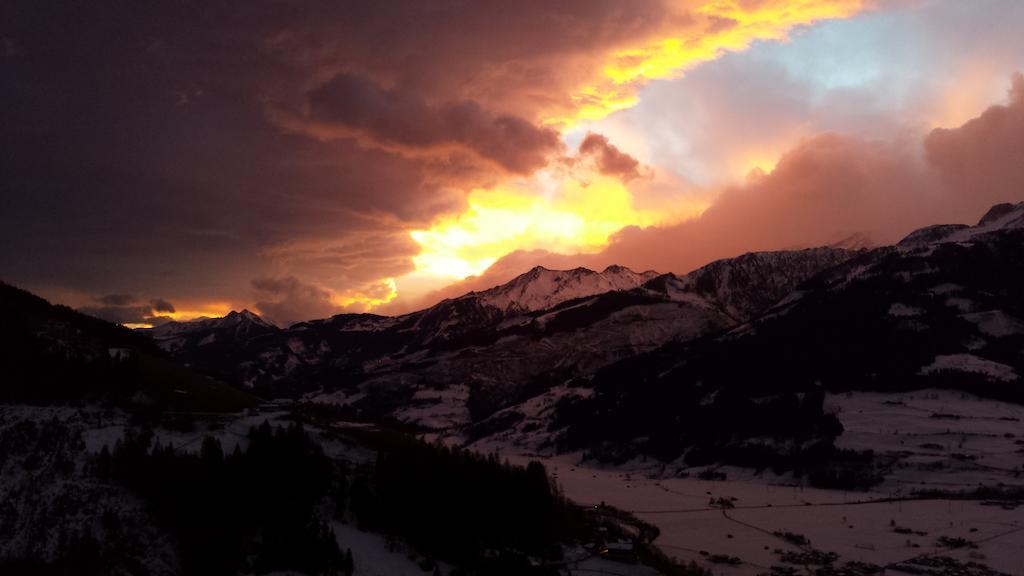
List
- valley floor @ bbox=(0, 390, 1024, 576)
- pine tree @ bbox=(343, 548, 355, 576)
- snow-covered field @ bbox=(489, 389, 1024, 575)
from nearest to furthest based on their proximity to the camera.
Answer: pine tree @ bbox=(343, 548, 355, 576) < valley floor @ bbox=(0, 390, 1024, 576) < snow-covered field @ bbox=(489, 389, 1024, 575)

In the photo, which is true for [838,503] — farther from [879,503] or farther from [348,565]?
[348,565]

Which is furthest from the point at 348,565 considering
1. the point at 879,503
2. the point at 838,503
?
the point at 879,503

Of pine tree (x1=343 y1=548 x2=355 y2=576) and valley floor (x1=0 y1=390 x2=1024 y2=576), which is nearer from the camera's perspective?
pine tree (x1=343 y1=548 x2=355 y2=576)

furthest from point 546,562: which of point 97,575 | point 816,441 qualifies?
point 816,441

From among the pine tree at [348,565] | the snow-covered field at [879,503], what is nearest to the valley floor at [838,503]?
the snow-covered field at [879,503]

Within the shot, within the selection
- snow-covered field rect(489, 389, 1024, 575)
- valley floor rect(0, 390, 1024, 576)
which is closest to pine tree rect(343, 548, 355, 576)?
valley floor rect(0, 390, 1024, 576)

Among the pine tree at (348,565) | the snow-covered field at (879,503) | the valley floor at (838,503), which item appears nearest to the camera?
the pine tree at (348,565)

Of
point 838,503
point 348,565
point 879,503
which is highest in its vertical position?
point 348,565

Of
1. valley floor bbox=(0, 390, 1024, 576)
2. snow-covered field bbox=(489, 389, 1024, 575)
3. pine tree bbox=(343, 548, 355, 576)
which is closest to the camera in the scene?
pine tree bbox=(343, 548, 355, 576)

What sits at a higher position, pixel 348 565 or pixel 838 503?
pixel 348 565

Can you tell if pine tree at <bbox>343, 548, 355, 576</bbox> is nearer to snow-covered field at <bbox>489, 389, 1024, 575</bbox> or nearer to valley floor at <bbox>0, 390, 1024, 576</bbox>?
valley floor at <bbox>0, 390, 1024, 576</bbox>

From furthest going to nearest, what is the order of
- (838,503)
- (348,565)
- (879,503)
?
(838,503), (879,503), (348,565)

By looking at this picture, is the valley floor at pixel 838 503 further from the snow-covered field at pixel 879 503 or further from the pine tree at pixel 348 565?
the pine tree at pixel 348 565

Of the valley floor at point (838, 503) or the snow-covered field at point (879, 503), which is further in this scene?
the snow-covered field at point (879, 503)
